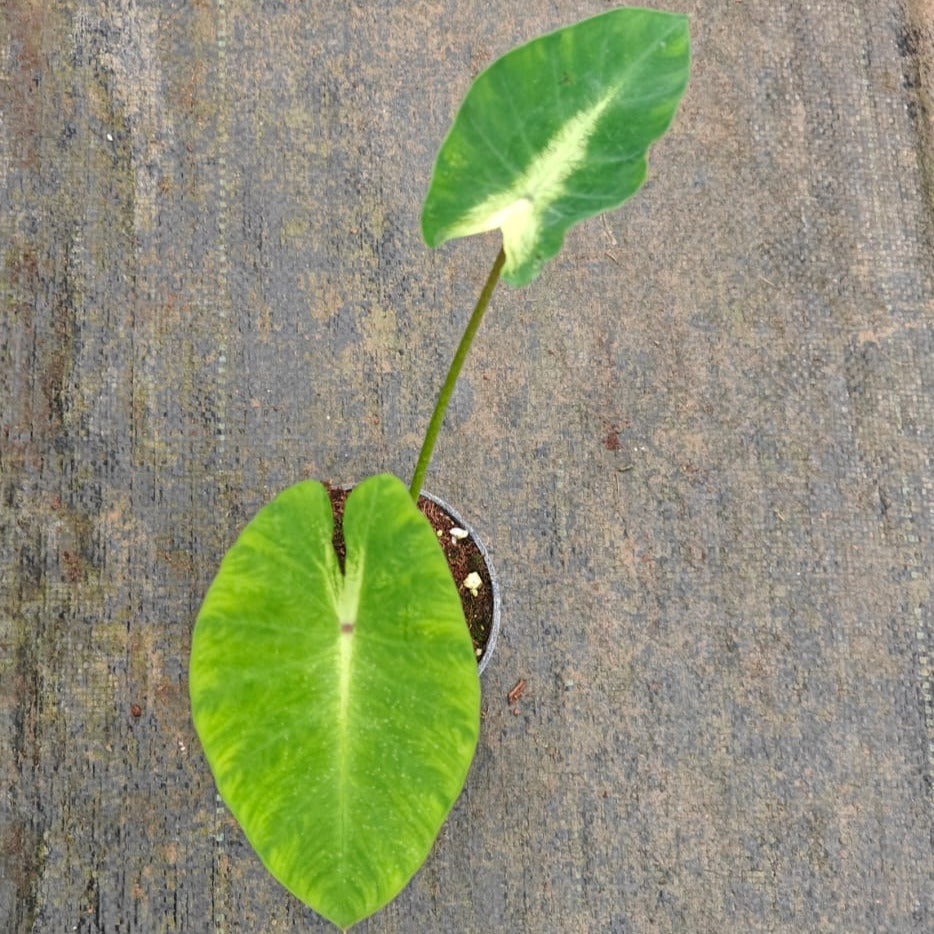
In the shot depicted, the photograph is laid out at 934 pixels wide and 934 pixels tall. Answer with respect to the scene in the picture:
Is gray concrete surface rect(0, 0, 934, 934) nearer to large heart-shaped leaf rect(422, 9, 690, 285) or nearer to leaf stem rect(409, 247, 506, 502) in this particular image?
leaf stem rect(409, 247, 506, 502)

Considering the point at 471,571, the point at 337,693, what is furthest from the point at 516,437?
the point at 337,693

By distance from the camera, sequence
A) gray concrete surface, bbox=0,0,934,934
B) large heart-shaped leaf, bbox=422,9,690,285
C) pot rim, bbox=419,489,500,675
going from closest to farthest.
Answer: large heart-shaped leaf, bbox=422,9,690,285
pot rim, bbox=419,489,500,675
gray concrete surface, bbox=0,0,934,934

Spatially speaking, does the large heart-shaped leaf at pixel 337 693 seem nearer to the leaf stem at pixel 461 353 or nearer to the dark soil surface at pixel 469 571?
the leaf stem at pixel 461 353

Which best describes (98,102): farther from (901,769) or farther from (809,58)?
(901,769)

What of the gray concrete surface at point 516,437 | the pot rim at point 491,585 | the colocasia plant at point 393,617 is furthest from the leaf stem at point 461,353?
the gray concrete surface at point 516,437

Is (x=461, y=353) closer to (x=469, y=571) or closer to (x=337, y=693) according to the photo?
(x=337, y=693)

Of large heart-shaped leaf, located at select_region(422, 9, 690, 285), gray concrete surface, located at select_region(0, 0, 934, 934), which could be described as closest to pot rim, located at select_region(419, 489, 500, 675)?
gray concrete surface, located at select_region(0, 0, 934, 934)
